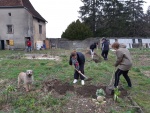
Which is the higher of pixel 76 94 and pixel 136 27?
pixel 136 27

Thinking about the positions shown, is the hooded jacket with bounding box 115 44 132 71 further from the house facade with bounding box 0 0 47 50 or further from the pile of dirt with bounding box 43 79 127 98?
the house facade with bounding box 0 0 47 50

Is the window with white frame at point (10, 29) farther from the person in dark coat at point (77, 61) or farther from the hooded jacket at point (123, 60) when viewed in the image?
the hooded jacket at point (123, 60)

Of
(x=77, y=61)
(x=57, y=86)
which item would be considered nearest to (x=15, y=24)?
(x=77, y=61)

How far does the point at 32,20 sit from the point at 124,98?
93.3 feet

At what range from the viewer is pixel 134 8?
49312 mm

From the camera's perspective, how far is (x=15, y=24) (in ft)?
109

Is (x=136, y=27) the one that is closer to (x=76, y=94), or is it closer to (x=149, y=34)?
(x=149, y=34)

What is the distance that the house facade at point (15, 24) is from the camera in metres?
33.0

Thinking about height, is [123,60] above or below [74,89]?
above

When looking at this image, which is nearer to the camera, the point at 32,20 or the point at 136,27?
the point at 32,20

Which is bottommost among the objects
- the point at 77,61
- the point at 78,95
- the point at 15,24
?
the point at 78,95

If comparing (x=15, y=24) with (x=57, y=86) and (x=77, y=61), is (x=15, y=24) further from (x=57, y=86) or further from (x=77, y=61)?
(x=57, y=86)

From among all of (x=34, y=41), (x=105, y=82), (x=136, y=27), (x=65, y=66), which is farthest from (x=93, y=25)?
(x=105, y=82)

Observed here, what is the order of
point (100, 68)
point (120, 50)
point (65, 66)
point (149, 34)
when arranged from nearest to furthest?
point (120, 50) < point (100, 68) < point (65, 66) < point (149, 34)
